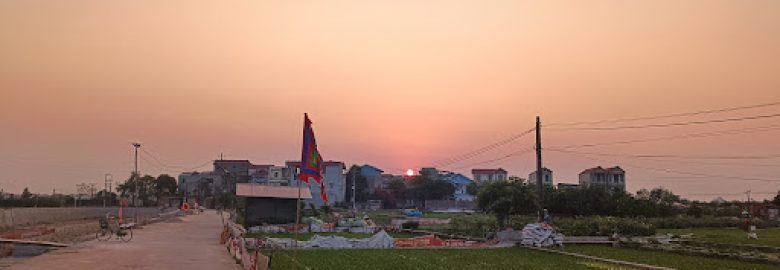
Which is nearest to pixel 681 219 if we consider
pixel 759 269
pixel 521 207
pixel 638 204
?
pixel 638 204

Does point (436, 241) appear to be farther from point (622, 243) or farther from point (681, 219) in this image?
point (681, 219)

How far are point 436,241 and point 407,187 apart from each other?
4482 inches

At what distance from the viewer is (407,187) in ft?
504

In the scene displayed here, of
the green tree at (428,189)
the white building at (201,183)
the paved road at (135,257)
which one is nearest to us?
the paved road at (135,257)

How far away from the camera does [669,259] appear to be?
29.1m

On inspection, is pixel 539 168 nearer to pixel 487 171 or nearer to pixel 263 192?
pixel 263 192

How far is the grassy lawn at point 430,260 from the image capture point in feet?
85.9

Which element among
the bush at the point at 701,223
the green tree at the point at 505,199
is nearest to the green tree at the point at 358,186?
the bush at the point at 701,223

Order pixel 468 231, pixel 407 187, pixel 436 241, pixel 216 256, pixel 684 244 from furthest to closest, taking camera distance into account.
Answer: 1. pixel 407 187
2. pixel 468 231
3. pixel 436 241
4. pixel 684 244
5. pixel 216 256

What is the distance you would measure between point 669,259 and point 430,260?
10373 mm

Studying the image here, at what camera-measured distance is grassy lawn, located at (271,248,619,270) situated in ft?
85.9

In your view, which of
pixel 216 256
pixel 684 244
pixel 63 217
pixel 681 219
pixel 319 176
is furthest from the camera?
pixel 63 217

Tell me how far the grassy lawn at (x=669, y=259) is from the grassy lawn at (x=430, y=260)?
7.14ft

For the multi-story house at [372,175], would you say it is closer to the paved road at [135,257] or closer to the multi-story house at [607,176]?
the multi-story house at [607,176]
